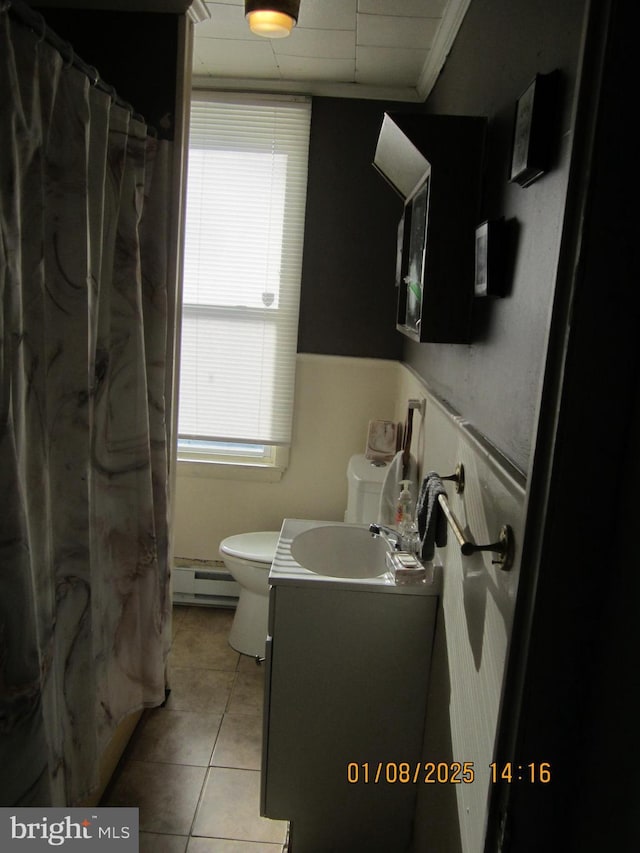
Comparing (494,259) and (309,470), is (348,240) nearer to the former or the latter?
(309,470)

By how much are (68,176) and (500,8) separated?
972 mm

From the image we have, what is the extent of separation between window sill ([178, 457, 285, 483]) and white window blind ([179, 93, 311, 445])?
13cm

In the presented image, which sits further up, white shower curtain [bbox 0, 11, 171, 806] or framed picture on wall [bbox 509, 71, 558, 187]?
framed picture on wall [bbox 509, 71, 558, 187]

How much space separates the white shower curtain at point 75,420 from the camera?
1145 mm

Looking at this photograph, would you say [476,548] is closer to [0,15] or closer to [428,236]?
[428,236]

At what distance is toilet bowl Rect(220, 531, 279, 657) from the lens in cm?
261

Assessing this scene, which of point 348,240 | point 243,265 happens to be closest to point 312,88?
point 348,240

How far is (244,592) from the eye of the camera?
9.02ft

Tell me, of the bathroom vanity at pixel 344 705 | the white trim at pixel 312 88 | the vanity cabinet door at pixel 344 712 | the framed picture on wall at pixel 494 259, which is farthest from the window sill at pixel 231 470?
the framed picture on wall at pixel 494 259

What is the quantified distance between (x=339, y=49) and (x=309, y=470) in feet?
5.57

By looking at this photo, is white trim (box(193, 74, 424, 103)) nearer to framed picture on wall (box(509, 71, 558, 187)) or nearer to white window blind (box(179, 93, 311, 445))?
white window blind (box(179, 93, 311, 445))

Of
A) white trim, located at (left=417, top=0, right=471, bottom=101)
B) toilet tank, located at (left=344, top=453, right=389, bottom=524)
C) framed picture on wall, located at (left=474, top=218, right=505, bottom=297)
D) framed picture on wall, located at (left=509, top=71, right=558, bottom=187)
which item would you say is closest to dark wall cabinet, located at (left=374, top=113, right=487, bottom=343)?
framed picture on wall, located at (left=474, top=218, right=505, bottom=297)

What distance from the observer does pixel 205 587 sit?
10.3 ft

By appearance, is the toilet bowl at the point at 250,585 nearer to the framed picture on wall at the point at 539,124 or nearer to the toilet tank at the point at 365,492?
the toilet tank at the point at 365,492
